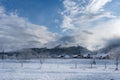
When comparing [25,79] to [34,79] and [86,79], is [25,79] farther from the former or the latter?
[86,79]

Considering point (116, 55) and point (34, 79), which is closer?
point (34, 79)

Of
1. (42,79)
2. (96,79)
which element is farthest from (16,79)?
(96,79)

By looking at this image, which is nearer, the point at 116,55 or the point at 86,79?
the point at 86,79

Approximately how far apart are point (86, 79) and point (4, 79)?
458 inches

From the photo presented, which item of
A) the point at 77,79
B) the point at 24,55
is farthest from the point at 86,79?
the point at 24,55

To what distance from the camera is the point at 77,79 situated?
121 feet

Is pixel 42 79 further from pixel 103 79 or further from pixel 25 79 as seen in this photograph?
pixel 103 79

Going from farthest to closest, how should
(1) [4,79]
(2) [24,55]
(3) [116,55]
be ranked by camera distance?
(2) [24,55], (3) [116,55], (1) [4,79]

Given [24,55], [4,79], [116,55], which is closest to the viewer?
[4,79]

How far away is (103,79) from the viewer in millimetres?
36906

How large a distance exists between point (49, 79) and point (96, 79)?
22.3ft

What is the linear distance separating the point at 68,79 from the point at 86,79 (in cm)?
262

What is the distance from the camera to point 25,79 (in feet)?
117

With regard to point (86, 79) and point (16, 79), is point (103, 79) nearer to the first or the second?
point (86, 79)
